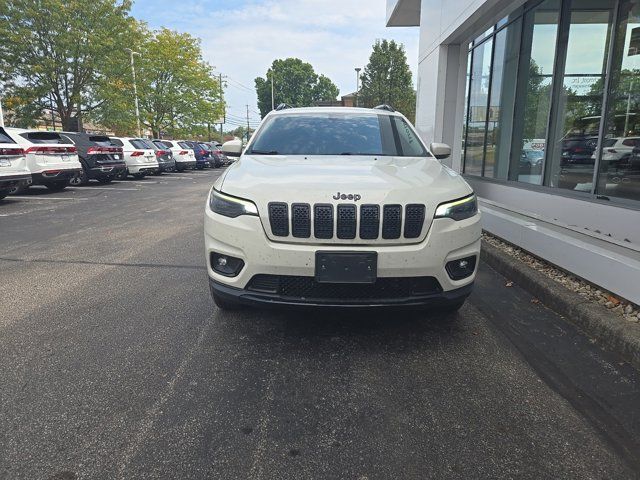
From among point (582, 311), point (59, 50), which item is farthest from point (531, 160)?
point (59, 50)

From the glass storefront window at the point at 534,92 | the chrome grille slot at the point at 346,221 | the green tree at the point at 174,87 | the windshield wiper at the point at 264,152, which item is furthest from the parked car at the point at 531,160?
the green tree at the point at 174,87

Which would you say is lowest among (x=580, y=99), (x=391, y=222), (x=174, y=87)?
(x=391, y=222)

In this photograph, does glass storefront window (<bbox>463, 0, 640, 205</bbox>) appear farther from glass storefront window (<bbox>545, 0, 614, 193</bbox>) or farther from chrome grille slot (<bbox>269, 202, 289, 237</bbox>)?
chrome grille slot (<bbox>269, 202, 289, 237</bbox>)

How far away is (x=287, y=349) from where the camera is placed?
3035 mm

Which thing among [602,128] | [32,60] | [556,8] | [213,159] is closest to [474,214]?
[602,128]

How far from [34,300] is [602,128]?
6196mm

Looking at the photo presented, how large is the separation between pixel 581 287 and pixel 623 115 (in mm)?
2277

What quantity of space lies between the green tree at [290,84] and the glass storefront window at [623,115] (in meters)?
80.5

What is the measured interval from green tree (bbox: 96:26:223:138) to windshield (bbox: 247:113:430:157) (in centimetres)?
2558

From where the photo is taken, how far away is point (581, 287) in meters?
3.99

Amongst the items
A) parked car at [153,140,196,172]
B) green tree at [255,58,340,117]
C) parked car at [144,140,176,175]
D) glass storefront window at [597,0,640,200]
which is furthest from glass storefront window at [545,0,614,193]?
green tree at [255,58,340,117]

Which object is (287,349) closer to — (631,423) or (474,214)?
(474,214)

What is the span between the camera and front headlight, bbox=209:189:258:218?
284 centimetres

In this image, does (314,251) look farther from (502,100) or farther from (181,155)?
(181,155)
